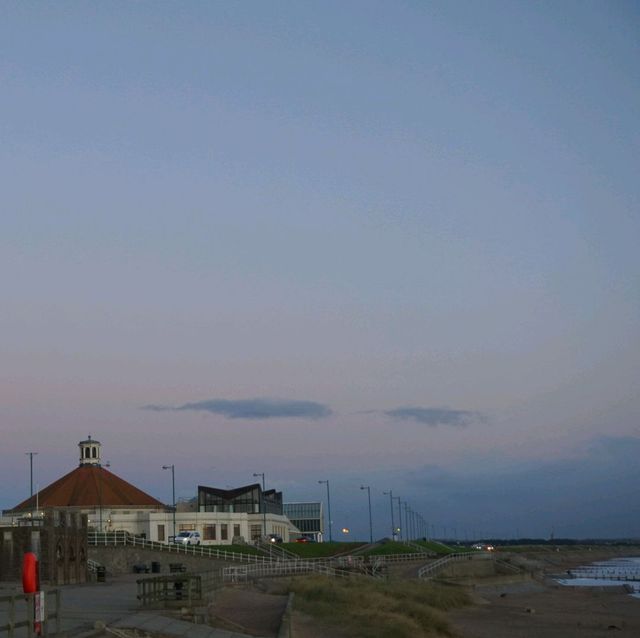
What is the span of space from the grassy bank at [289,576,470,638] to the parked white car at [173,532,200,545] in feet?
116

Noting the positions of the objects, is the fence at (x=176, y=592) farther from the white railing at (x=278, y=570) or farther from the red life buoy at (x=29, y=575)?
the white railing at (x=278, y=570)

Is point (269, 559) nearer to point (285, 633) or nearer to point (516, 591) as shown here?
point (516, 591)

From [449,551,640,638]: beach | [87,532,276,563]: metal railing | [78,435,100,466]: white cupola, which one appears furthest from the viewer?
[78,435,100,466]: white cupola

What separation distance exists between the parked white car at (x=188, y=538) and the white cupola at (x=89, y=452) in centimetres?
2017

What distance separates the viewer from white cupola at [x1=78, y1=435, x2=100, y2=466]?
371ft

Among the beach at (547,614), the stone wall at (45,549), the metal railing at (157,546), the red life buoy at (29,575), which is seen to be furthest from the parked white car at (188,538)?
the red life buoy at (29,575)

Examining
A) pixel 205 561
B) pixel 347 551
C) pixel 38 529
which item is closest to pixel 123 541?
pixel 205 561

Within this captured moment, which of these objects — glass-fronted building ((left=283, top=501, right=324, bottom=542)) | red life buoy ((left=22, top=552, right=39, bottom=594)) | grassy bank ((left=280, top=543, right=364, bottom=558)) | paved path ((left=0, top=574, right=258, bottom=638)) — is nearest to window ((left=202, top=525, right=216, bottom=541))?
grassy bank ((left=280, top=543, right=364, bottom=558))

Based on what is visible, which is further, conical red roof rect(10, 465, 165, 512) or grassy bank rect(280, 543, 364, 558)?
conical red roof rect(10, 465, 165, 512)

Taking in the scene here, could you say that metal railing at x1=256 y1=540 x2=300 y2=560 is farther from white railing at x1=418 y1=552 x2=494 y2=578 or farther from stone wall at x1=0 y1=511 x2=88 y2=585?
stone wall at x1=0 y1=511 x2=88 y2=585

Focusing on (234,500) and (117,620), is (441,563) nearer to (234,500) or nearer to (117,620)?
(234,500)

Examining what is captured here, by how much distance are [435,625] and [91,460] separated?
7753 centimetres

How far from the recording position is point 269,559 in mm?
84000

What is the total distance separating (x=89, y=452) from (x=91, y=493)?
8.31m
